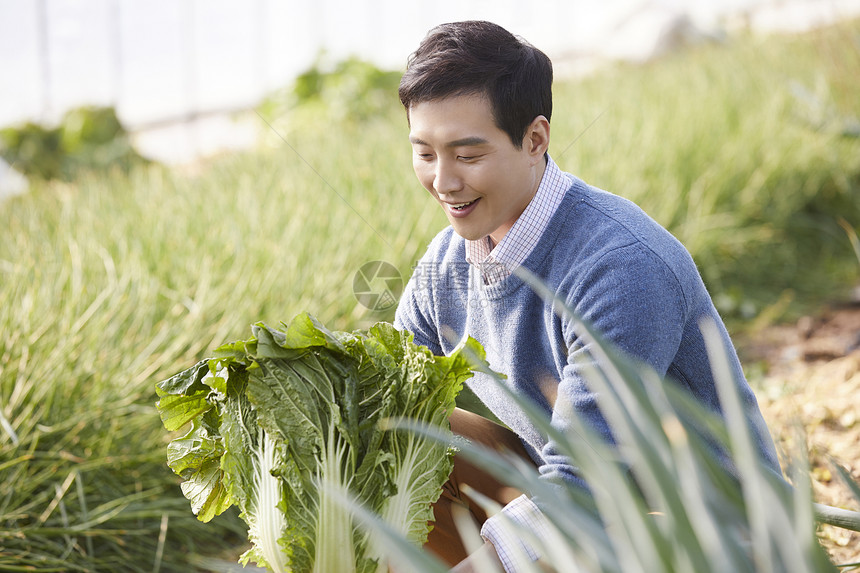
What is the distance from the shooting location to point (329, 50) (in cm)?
866

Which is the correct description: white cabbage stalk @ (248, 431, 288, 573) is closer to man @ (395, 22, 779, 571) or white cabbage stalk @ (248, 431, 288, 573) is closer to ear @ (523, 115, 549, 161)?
man @ (395, 22, 779, 571)

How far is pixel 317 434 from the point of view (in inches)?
57.9

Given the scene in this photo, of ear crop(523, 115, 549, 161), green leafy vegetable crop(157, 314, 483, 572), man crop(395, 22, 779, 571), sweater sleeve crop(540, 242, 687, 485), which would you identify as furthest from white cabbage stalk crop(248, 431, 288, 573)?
ear crop(523, 115, 549, 161)

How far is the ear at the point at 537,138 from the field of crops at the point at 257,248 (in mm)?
1068

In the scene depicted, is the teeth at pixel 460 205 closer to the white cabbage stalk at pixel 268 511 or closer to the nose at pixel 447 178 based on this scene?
the nose at pixel 447 178

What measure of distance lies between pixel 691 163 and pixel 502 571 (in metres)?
3.66

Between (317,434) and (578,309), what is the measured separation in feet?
1.71

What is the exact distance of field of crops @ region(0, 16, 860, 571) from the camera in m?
2.40

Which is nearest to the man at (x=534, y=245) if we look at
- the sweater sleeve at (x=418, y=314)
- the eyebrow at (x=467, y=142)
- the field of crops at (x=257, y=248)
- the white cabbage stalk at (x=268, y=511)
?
the eyebrow at (x=467, y=142)

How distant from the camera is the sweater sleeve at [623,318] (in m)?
1.40

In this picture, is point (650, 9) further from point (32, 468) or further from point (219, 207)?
point (32, 468)

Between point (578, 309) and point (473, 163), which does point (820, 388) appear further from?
point (473, 163)

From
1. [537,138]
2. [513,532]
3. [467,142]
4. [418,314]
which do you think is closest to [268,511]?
[513,532]

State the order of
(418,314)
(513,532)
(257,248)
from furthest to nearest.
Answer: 1. (257,248)
2. (418,314)
3. (513,532)
